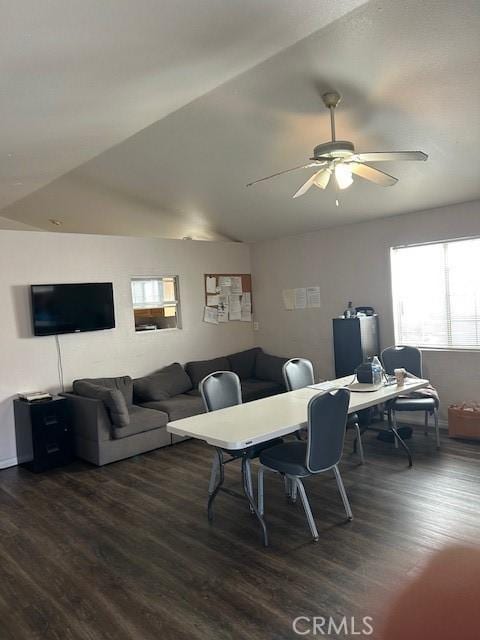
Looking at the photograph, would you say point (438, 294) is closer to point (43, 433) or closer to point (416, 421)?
point (416, 421)

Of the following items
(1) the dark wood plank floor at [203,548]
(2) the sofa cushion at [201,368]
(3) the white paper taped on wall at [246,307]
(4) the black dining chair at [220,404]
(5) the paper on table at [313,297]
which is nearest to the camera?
(1) the dark wood plank floor at [203,548]

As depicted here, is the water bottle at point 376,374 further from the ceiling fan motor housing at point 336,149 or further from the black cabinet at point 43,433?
the black cabinet at point 43,433

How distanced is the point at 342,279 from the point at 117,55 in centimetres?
427

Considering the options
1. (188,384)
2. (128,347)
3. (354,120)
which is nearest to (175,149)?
(354,120)

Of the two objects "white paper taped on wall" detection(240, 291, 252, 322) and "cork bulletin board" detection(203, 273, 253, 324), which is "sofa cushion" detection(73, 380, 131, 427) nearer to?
"cork bulletin board" detection(203, 273, 253, 324)

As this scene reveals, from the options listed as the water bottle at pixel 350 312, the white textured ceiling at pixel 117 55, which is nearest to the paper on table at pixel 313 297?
the water bottle at pixel 350 312

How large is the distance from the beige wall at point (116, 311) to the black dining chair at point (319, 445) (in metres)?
2.91

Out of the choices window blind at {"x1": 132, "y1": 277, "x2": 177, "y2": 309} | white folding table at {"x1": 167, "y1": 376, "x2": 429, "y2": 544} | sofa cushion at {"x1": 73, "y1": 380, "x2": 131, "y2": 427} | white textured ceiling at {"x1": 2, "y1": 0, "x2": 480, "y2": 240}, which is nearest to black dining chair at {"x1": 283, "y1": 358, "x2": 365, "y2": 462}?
white folding table at {"x1": 167, "y1": 376, "x2": 429, "y2": 544}

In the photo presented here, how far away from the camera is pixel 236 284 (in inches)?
275

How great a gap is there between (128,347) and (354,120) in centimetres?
359

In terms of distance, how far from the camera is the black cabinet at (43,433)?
14.7 ft

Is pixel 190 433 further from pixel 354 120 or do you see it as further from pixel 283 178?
pixel 283 178

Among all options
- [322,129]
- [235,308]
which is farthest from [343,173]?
[235,308]

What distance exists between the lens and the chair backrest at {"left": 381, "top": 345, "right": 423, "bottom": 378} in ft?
16.3
